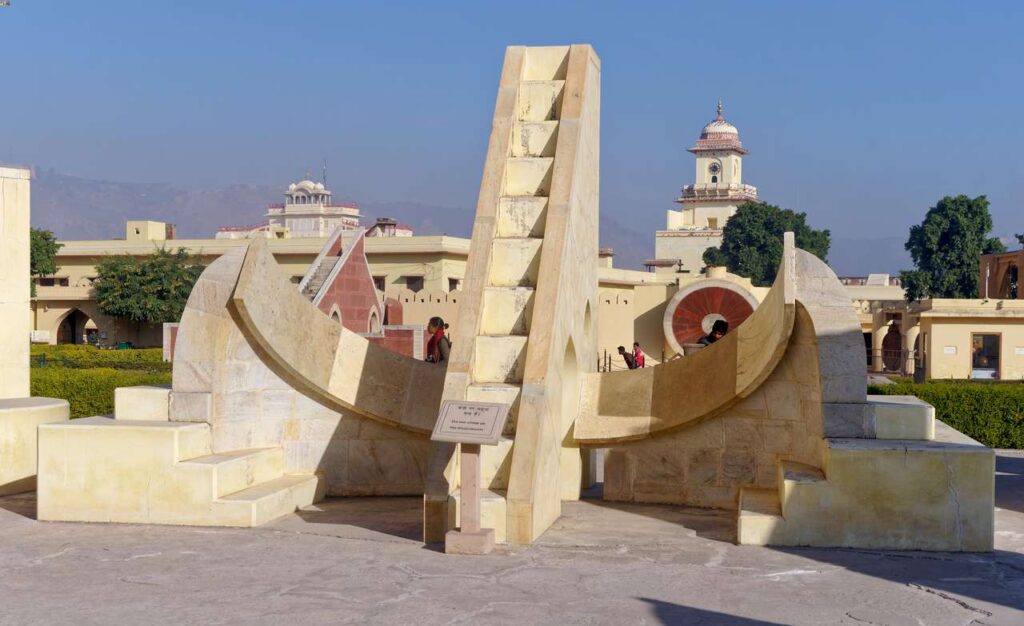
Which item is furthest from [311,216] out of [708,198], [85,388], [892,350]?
[85,388]

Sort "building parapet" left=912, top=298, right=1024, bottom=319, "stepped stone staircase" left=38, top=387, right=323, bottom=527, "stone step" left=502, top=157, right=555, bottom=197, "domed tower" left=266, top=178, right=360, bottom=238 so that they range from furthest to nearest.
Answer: "domed tower" left=266, top=178, right=360, bottom=238
"building parapet" left=912, top=298, right=1024, bottom=319
"stone step" left=502, top=157, right=555, bottom=197
"stepped stone staircase" left=38, top=387, right=323, bottom=527

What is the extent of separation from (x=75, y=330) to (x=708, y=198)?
50328mm

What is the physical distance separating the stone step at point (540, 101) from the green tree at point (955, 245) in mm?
46873

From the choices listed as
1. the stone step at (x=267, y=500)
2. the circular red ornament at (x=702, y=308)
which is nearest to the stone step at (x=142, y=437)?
the stone step at (x=267, y=500)

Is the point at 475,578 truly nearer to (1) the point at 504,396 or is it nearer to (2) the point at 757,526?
(1) the point at 504,396

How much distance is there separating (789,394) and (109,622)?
17.7ft

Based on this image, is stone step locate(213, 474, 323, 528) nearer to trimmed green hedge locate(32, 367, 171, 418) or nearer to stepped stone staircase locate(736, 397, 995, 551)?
stepped stone staircase locate(736, 397, 995, 551)

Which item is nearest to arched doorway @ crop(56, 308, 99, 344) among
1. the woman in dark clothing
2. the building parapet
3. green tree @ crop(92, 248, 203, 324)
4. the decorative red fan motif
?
green tree @ crop(92, 248, 203, 324)

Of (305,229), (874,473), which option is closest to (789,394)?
(874,473)

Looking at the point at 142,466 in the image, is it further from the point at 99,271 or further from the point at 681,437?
the point at 99,271

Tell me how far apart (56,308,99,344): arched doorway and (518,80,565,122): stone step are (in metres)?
37.6

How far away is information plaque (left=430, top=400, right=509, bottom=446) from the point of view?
23.9 feet

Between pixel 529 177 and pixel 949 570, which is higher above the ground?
pixel 529 177

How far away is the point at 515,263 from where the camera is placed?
30.2 feet
